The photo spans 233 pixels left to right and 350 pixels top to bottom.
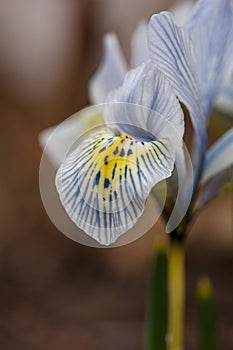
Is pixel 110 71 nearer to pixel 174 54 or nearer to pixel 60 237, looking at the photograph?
pixel 174 54

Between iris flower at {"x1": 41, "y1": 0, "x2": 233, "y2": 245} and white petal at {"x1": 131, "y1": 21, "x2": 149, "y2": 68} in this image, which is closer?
iris flower at {"x1": 41, "y1": 0, "x2": 233, "y2": 245}

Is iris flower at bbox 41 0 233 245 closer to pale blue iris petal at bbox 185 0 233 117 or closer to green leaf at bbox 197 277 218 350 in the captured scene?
pale blue iris petal at bbox 185 0 233 117

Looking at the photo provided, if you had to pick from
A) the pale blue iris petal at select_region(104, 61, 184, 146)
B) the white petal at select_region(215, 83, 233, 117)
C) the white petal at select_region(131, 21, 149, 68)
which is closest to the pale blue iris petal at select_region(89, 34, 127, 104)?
the white petal at select_region(131, 21, 149, 68)

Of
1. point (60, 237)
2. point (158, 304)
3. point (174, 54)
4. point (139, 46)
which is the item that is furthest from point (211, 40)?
point (60, 237)

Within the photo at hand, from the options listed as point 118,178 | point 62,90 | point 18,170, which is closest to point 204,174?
point 118,178

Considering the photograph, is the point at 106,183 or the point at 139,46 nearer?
the point at 106,183

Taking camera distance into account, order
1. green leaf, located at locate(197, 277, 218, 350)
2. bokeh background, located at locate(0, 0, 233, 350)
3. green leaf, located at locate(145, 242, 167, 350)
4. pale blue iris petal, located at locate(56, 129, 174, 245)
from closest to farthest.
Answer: pale blue iris petal, located at locate(56, 129, 174, 245) → green leaf, located at locate(145, 242, 167, 350) → green leaf, located at locate(197, 277, 218, 350) → bokeh background, located at locate(0, 0, 233, 350)
